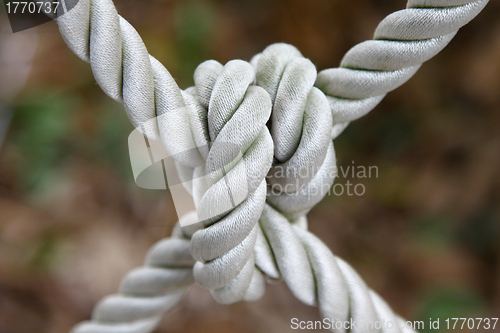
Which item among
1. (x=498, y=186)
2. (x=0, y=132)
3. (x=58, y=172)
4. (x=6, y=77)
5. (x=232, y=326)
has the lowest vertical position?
(x=232, y=326)

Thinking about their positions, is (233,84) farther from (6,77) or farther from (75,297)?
(6,77)

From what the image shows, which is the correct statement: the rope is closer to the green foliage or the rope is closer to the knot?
the knot

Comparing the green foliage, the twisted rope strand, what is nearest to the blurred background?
the green foliage

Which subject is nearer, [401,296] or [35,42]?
[401,296]

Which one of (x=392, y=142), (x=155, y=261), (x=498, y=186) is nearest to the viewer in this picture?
(x=155, y=261)

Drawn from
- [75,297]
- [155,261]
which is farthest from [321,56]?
[75,297]

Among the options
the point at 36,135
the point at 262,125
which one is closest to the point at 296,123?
the point at 262,125
